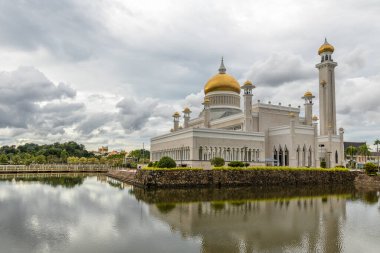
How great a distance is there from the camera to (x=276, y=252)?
1025 cm

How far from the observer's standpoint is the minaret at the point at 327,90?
50062 millimetres

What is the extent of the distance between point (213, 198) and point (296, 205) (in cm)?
539

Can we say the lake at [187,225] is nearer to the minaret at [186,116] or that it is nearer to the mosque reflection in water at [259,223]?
the mosque reflection in water at [259,223]

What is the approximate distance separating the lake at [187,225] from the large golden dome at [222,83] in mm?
30796

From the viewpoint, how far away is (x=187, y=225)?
1416cm

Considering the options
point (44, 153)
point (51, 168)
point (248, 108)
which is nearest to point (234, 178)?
point (248, 108)

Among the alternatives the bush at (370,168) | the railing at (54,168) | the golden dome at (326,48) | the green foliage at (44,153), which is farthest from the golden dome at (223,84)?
the green foliage at (44,153)

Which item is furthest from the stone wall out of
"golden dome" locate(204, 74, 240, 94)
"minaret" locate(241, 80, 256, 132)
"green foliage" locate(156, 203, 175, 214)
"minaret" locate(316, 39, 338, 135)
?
"golden dome" locate(204, 74, 240, 94)

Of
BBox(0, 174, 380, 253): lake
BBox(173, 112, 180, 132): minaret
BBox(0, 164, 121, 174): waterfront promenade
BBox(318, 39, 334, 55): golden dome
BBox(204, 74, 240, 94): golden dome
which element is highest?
BBox(318, 39, 334, 55): golden dome

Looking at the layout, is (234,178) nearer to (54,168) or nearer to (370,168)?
(370,168)

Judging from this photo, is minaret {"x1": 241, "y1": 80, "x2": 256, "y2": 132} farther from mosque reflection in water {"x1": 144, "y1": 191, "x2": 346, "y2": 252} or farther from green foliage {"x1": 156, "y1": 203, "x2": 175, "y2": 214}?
green foliage {"x1": 156, "y1": 203, "x2": 175, "y2": 214}

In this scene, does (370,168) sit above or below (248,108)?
below

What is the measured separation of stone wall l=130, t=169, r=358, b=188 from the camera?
29359 mm

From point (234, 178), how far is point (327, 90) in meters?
26.9
